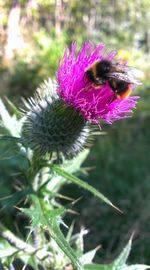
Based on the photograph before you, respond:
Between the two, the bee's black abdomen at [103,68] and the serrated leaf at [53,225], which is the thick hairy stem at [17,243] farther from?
the bee's black abdomen at [103,68]

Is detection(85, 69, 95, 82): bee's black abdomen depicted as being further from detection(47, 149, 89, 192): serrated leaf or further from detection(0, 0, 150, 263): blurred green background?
detection(47, 149, 89, 192): serrated leaf

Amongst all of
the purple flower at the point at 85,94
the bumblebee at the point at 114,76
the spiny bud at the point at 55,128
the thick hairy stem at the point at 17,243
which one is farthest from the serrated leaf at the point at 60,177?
the bumblebee at the point at 114,76

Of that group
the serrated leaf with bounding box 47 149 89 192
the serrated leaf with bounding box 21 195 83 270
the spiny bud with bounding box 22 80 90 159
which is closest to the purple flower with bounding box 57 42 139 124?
the spiny bud with bounding box 22 80 90 159

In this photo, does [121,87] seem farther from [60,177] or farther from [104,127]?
[104,127]

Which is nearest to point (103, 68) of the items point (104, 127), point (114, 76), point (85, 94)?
point (114, 76)

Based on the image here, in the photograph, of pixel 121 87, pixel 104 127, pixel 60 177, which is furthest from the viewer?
pixel 104 127

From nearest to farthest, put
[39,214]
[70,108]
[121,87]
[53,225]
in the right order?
[53,225] → [39,214] → [121,87] → [70,108]

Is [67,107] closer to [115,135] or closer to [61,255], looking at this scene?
[61,255]

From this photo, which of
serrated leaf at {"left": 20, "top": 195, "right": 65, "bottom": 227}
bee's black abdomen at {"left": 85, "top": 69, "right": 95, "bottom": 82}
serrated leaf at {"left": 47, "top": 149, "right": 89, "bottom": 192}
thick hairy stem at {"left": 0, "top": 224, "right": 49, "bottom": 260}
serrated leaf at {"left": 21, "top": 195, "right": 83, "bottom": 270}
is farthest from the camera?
serrated leaf at {"left": 47, "top": 149, "right": 89, "bottom": 192}

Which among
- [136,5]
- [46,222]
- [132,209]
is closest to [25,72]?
[132,209]
